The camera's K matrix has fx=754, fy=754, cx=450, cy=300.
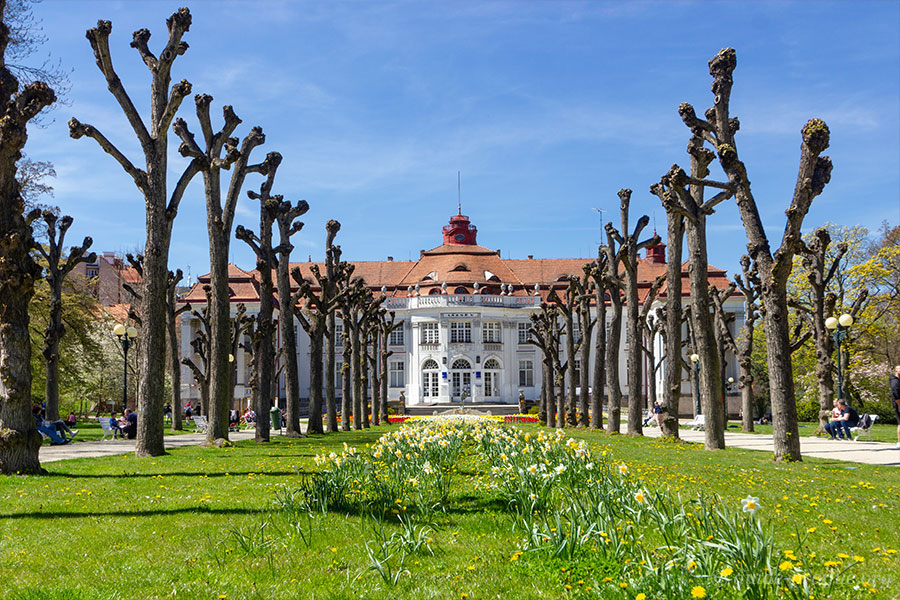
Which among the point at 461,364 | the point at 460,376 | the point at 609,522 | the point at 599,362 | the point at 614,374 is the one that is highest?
the point at 599,362

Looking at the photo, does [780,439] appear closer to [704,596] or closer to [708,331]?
[708,331]

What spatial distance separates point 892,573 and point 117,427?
81.4 feet

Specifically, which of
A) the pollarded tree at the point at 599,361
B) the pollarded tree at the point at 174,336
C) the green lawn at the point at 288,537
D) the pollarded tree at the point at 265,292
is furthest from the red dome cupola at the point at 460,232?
the green lawn at the point at 288,537

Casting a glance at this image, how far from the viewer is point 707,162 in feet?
55.1

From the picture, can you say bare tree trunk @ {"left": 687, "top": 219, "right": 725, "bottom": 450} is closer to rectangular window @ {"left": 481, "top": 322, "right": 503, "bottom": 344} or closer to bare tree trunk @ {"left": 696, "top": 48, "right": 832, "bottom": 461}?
bare tree trunk @ {"left": 696, "top": 48, "right": 832, "bottom": 461}

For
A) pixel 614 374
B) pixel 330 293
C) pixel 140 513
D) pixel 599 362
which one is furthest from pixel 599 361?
pixel 140 513

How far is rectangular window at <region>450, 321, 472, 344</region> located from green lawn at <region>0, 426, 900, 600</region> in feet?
194

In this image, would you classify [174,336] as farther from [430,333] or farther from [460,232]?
[460,232]

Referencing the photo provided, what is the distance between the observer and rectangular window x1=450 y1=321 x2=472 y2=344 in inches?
2798

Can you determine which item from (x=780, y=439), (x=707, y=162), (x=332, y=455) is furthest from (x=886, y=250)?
(x=332, y=455)

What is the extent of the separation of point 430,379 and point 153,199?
5647 cm

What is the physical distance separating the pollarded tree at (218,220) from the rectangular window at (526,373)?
185 feet

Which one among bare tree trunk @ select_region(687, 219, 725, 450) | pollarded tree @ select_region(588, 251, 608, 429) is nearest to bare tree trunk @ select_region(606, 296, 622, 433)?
pollarded tree @ select_region(588, 251, 608, 429)

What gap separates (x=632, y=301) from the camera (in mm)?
22875
